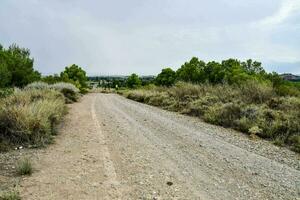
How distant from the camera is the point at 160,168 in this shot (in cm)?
748

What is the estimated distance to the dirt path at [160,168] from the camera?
5992 mm

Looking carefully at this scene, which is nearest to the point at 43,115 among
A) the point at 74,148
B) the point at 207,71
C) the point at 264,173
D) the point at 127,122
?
the point at 74,148

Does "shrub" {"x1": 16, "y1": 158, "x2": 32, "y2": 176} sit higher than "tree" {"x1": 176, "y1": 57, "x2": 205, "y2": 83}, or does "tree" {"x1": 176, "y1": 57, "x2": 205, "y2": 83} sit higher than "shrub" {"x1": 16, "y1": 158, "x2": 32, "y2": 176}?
"tree" {"x1": 176, "y1": 57, "x2": 205, "y2": 83}

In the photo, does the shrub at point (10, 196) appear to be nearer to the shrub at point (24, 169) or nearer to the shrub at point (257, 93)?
the shrub at point (24, 169)

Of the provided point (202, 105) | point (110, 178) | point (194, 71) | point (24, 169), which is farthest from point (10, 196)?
point (194, 71)

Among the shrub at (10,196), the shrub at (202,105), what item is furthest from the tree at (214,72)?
the shrub at (10,196)

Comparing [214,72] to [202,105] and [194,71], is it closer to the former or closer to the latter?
[194,71]

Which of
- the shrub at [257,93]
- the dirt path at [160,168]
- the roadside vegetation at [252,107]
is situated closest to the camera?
the dirt path at [160,168]

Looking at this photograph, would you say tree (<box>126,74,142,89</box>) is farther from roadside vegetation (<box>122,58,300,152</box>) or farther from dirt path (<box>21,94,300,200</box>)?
dirt path (<box>21,94,300,200</box>)

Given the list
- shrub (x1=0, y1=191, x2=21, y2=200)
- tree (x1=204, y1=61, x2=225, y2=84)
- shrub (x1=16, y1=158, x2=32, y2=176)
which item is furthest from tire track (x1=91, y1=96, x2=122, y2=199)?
tree (x1=204, y1=61, x2=225, y2=84)

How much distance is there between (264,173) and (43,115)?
701 cm

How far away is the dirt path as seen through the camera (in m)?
5.99

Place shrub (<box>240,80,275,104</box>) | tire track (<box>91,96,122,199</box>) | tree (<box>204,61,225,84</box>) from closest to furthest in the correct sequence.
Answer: tire track (<box>91,96,122,199</box>)
shrub (<box>240,80,275,104</box>)
tree (<box>204,61,225,84</box>)

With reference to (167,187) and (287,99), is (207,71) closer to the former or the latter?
(287,99)
